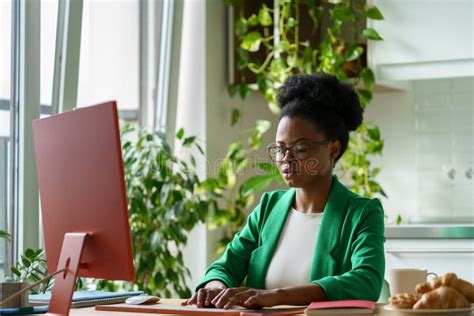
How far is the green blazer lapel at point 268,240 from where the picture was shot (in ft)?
8.90

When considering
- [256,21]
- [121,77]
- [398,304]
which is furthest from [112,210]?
[256,21]

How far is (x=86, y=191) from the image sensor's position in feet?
7.20

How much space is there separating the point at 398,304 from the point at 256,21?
10.5 feet

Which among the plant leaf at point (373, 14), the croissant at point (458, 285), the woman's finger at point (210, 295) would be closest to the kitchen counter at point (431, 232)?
the plant leaf at point (373, 14)

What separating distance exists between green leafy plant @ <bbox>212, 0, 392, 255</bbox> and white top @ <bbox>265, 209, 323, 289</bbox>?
6.71ft

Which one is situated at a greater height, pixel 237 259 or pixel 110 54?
pixel 110 54

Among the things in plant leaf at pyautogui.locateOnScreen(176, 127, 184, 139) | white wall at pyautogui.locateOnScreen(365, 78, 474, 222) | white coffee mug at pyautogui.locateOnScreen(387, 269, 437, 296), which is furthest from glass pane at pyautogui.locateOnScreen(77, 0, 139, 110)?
white coffee mug at pyautogui.locateOnScreen(387, 269, 437, 296)

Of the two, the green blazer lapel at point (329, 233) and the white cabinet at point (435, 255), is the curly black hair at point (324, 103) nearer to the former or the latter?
the green blazer lapel at point (329, 233)

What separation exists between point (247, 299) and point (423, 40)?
2669 mm

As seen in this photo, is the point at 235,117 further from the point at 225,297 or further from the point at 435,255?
the point at 225,297

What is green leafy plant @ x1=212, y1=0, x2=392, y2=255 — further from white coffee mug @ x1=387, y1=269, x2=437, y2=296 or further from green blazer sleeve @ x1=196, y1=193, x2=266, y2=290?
white coffee mug @ x1=387, y1=269, x2=437, y2=296

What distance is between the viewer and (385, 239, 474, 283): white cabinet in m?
4.17

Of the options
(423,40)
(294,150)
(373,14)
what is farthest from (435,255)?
(294,150)

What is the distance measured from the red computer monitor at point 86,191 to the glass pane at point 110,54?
80.4 inches
